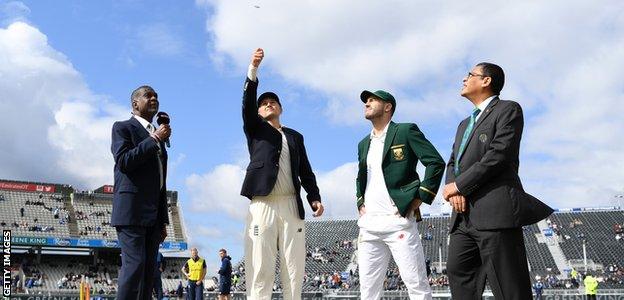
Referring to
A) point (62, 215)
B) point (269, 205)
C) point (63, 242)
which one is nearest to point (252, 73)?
point (269, 205)

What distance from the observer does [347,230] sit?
204ft

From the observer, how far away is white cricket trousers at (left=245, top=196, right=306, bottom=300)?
5484 mm

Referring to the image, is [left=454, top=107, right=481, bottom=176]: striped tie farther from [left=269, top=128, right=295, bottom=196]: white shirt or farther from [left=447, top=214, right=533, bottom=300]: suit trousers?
[left=269, top=128, right=295, bottom=196]: white shirt

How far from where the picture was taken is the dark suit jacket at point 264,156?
562 cm

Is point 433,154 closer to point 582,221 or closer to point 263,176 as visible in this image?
point 263,176

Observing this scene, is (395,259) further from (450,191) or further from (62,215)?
(62,215)

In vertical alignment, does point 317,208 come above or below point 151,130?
below

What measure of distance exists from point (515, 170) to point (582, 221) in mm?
57999

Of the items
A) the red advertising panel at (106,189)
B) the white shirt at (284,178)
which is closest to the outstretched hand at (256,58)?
the white shirt at (284,178)

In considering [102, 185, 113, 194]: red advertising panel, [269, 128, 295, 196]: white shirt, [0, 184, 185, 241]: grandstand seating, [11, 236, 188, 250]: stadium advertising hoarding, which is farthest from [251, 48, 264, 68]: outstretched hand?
[102, 185, 113, 194]: red advertising panel

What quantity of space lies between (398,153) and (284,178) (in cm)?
108

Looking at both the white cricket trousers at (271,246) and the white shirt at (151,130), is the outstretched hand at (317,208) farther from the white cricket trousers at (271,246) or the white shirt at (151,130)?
the white shirt at (151,130)

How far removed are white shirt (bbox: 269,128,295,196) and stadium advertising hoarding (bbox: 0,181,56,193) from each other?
58.1m

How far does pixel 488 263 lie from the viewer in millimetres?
4133
